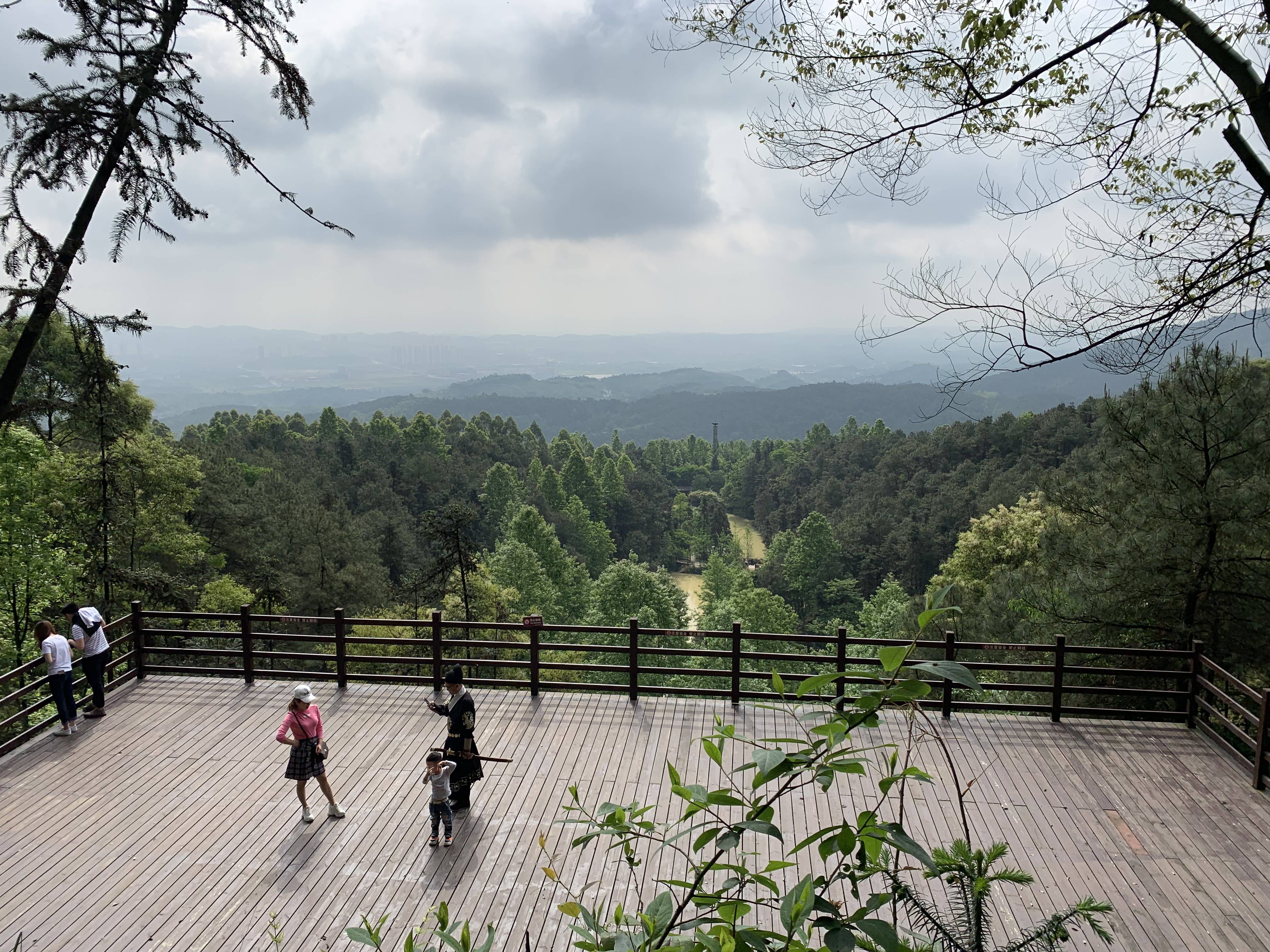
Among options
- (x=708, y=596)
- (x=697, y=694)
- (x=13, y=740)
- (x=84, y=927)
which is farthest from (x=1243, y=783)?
(x=708, y=596)

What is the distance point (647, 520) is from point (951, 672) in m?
83.6

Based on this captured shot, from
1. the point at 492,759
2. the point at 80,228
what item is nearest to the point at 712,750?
the point at 492,759

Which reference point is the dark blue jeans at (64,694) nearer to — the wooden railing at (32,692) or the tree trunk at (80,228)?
the wooden railing at (32,692)

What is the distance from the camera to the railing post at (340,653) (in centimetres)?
849

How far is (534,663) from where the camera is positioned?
8578 millimetres

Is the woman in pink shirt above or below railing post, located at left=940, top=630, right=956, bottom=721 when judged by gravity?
above

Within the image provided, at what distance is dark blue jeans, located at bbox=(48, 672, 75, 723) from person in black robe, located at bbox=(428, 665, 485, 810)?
414cm

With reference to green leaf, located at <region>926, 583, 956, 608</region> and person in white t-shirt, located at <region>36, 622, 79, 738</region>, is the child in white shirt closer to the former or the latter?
person in white t-shirt, located at <region>36, 622, 79, 738</region>

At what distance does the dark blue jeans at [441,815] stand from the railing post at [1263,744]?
6.76 metres

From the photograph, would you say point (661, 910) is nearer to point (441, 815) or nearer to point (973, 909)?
point (973, 909)

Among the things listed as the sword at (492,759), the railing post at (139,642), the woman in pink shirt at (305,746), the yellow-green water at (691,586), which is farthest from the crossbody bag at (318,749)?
the yellow-green water at (691,586)

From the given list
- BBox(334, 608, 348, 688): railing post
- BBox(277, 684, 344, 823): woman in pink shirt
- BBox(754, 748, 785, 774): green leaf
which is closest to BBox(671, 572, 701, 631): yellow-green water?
BBox(334, 608, 348, 688): railing post

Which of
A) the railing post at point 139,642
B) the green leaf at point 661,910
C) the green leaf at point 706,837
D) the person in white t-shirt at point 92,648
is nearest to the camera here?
the green leaf at point 706,837

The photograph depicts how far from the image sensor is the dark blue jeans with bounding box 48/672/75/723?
761 cm
